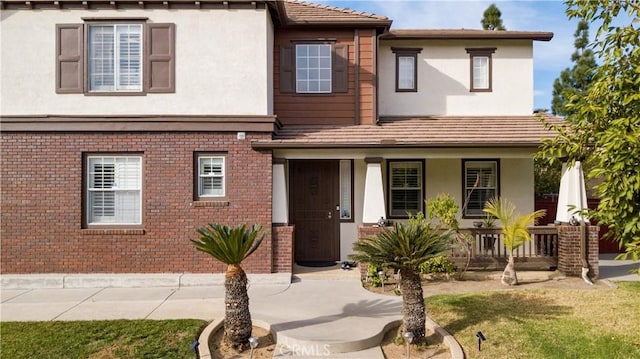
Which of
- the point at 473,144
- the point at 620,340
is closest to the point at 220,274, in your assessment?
the point at 473,144

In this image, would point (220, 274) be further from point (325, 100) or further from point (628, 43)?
point (628, 43)


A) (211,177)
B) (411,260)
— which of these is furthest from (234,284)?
(211,177)

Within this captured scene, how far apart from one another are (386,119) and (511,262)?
15.2ft

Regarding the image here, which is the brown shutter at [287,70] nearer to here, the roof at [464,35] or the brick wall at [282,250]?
the roof at [464,35]

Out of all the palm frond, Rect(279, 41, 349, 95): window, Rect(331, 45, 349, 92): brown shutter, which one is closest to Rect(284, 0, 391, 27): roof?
Rect(279, 41, 349, 95): window

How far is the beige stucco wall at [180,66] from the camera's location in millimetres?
9000

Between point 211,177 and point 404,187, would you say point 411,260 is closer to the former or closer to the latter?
point 211,177

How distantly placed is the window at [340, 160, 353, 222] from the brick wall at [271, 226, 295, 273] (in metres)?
2.02

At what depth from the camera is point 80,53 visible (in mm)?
9008

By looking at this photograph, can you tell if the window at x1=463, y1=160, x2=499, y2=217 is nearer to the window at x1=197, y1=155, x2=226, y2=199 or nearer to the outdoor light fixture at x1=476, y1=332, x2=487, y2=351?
the outdoor light fixture at x1=476, y1=332, x2=487, y2=351

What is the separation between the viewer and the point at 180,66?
29.7 ft

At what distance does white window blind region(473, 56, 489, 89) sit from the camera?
11562mm

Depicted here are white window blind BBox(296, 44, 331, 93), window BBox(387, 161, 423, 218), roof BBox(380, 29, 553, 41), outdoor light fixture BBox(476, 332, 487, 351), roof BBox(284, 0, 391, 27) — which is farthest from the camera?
roof BBox(380, 29, 553, 41)

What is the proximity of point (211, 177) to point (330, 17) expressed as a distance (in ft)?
16.2
